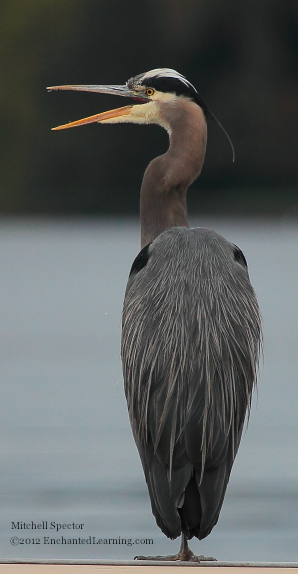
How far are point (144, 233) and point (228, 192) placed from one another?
16747 millimetres

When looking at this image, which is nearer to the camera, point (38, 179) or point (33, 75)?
point (38, 179)

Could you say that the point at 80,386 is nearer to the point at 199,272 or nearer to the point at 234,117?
the point at 199,272

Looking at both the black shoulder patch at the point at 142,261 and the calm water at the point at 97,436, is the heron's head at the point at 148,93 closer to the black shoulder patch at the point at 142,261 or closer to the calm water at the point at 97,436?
the black shoulder patch at the point at 142,261

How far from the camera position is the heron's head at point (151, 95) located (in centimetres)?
500

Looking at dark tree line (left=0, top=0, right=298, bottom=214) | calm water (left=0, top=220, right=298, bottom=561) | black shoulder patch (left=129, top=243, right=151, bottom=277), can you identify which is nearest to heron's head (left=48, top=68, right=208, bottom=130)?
black shoulder patch (left=129, top=243, right=151, bottom=277)

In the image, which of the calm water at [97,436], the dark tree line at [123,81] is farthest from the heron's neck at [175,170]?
the dark tree line at [123,81]

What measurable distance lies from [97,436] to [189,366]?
4.77 meters

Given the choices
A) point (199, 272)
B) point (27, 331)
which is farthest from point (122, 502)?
point (27, 331)

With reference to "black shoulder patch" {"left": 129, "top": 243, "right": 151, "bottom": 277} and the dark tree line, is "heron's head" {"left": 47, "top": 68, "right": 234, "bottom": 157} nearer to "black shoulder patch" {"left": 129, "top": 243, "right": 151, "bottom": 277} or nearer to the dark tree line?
"black shoulder patch" {"left": 129, "top": 243, "right": 151, "bottom": 277}

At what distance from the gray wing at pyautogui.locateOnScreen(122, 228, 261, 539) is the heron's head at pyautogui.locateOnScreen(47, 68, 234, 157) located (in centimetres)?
91

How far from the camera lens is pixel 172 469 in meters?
3.73

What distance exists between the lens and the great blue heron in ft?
12.4

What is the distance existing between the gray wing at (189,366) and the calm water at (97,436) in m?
1.74

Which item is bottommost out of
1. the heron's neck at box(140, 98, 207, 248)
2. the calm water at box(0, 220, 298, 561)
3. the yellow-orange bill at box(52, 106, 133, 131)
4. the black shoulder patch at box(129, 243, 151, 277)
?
the calm water at box(0, 220, 298, 561)
